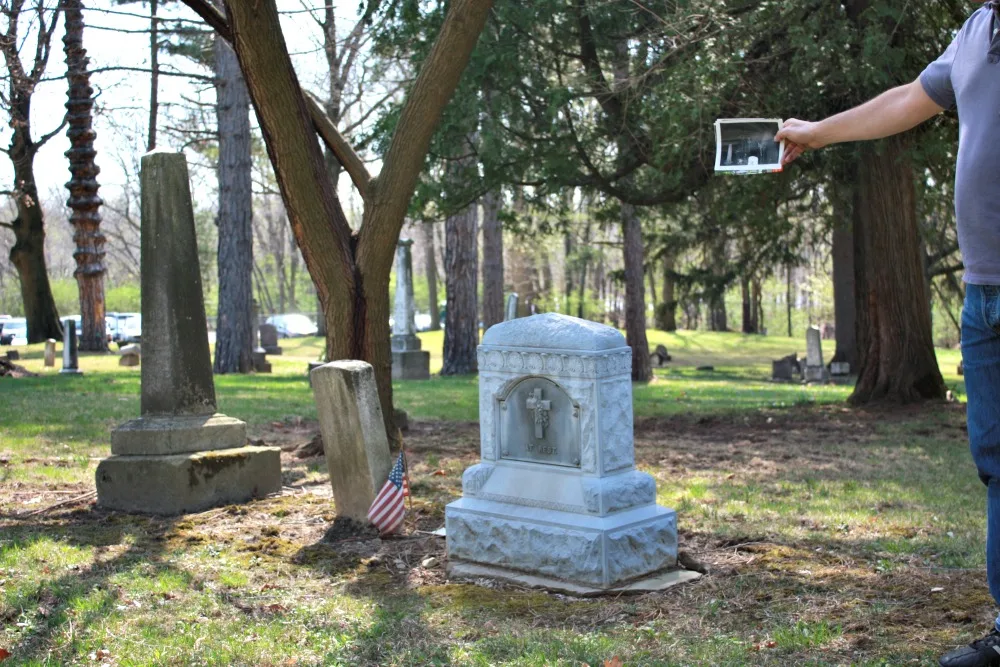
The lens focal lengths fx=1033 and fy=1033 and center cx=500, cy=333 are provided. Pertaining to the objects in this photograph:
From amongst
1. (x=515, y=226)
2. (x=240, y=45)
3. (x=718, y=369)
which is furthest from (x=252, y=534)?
(x=718, y=369)

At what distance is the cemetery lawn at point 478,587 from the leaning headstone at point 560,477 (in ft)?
0.84

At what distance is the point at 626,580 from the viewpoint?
5.82m

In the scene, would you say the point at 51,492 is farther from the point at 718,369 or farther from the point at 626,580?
the point at 718,369

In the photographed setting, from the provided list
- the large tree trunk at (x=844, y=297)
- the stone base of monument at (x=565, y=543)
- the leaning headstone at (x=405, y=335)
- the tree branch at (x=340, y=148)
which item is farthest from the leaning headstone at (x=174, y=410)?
the large tree trunk at (x=844, y=297)

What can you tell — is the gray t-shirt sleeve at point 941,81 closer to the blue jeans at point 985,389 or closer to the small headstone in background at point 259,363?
the blue jeans at point 985,389

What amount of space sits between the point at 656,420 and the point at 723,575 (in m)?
7.76

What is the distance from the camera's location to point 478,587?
A: 589cm

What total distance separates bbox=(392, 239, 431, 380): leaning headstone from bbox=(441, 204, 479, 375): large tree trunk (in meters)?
1.26

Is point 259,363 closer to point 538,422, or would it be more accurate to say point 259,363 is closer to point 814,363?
point 814,363

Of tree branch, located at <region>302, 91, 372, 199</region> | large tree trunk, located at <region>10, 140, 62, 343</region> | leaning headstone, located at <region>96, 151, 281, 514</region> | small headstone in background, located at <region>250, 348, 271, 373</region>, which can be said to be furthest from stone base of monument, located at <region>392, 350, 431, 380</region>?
leaning headstone, located at <region>96, 151, 281, 514</region>

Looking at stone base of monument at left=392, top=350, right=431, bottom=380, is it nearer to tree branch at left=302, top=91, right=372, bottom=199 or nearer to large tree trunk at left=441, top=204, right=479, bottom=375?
large tree trunk at left=441, top=204, right=479, bottom=375

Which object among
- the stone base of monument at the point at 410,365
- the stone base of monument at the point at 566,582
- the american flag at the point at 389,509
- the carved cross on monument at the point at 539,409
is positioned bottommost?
the stone base of monument at the point at 566,582

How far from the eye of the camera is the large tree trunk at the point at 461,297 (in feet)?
79.6

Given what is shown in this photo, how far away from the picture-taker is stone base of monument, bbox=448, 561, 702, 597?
569cm
